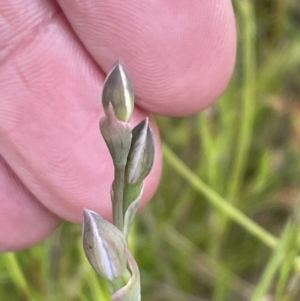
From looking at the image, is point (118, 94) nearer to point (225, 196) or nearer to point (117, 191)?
point (117, 191)

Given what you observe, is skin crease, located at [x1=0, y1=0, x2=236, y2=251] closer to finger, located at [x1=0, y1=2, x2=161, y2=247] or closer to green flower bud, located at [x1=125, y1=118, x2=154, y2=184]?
finger, located at [x1=0, y1=2, x2=161, y2=247]

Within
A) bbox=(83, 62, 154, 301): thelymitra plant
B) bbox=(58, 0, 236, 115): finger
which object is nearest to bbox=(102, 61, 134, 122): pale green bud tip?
bbox=(83, 62, 154, 301): thelymitra plant

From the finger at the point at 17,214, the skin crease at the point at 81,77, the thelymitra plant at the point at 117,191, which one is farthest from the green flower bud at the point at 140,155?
the finger at the point at 17,214

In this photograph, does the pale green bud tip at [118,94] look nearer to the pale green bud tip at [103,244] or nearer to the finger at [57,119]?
the pale green bud tip at [103,244]

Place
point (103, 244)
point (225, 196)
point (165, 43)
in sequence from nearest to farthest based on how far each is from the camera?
point (103, 244) < point (165, 43) < point (225, 196)

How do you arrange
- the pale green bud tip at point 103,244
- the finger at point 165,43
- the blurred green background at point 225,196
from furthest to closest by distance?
the blurred green background at point 225,196 < the finger at point 165,43 < the pale green bud tip at point 103,244

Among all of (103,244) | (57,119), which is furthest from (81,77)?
(103,244)
